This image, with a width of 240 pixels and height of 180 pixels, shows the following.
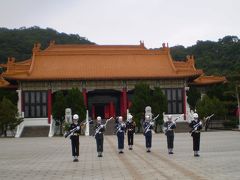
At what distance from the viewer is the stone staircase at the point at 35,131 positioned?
142 feet

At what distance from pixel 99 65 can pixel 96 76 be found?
2.91 m

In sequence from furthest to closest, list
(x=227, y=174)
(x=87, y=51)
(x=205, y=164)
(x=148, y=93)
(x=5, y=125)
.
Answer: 1. (x=87, y=51)
2. (x=148, y=93)
3. (x=5, y=125)
4. (x=205, y=164)
5. (x=227, y=174)

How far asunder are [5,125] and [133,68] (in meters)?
16.2

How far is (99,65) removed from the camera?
5056cm

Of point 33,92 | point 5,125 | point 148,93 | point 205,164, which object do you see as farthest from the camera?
point 33,92

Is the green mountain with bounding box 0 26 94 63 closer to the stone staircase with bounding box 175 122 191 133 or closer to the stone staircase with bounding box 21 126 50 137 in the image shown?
the stone staircase with bounding box 21 126 50 137

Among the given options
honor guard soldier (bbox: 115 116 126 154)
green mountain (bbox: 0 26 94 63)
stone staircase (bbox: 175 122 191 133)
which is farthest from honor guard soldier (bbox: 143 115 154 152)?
green mountain (bbox: 0 26 94 63)

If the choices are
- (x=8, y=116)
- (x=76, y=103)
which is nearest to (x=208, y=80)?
(x=76, y=103)

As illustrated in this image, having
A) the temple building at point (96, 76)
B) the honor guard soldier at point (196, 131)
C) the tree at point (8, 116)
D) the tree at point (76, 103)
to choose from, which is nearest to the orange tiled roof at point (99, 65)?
the temple building at point (96, 76)

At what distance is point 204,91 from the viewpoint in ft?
175

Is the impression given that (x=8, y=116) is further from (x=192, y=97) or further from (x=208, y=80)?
(x=208, y=80)

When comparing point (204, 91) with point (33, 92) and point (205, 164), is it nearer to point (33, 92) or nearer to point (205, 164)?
point (33, 92)

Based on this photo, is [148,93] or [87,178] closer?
[87,178]

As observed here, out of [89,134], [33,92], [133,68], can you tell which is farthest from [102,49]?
[89,134]
